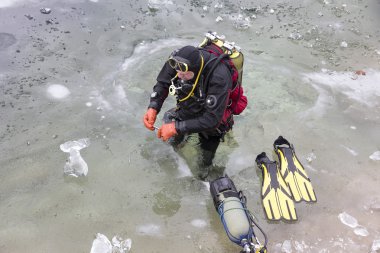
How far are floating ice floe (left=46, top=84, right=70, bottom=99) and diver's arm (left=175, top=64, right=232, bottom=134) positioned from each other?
243 cm

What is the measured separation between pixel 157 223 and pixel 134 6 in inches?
219

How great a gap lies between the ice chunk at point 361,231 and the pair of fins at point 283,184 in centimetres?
58

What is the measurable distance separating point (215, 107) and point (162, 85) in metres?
0.93

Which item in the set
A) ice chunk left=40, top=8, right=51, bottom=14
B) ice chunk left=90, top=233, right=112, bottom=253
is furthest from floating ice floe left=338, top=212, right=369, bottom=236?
ice chunk left=40, top=8, right=51, bottom=14

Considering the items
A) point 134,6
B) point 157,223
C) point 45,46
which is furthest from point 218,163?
point 134,6

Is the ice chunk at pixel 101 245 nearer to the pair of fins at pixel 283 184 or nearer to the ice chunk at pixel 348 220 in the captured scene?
the pair of fins at pixel 283 184

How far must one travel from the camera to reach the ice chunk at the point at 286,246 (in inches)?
155

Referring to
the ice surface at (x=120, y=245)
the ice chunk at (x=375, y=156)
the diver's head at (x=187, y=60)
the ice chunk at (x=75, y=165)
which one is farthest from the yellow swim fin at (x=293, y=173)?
the ice chunk at (x=75, y=165)

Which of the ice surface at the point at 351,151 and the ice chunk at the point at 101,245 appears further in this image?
the ice surface at the point at 351,151

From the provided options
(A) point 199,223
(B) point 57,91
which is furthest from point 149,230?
(B) point 57,91

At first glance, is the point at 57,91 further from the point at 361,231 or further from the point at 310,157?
A: the point at 361,231

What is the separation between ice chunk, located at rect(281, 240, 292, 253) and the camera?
3.94m

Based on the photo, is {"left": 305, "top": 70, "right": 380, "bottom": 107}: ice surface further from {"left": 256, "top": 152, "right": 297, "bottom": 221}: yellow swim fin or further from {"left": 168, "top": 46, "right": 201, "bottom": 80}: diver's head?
{"left": 168, "top": 46, "right": 201, "bottom": 80}: diver's head

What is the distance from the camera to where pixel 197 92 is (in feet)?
13.2
